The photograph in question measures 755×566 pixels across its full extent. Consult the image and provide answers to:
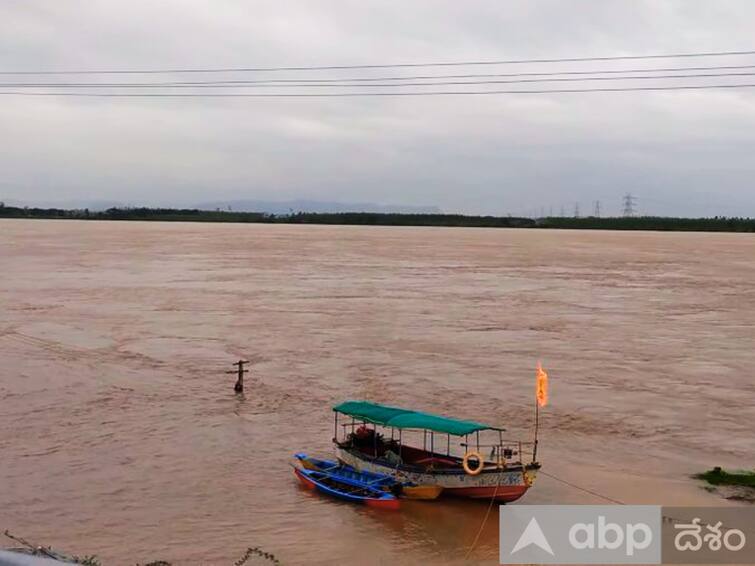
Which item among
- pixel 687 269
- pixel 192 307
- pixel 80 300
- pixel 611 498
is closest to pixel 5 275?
pixel 80 300

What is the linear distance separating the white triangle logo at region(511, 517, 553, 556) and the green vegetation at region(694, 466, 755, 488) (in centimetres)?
412

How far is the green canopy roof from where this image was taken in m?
13.1

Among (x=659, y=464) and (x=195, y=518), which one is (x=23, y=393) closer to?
(x=195, y=518)

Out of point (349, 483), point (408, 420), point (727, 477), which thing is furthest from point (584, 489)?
point (349, 483)

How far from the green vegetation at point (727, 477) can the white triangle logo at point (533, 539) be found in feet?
13.5

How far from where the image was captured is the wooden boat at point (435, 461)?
12781 mm


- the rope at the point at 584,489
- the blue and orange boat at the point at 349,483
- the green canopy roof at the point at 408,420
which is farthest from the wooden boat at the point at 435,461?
the rope at the point at 584,489

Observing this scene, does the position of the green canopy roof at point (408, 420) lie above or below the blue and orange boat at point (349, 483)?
above

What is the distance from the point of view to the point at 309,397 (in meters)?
20.6

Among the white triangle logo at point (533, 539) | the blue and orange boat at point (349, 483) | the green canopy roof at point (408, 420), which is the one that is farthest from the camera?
the blue and orange boat at point (349, 483)

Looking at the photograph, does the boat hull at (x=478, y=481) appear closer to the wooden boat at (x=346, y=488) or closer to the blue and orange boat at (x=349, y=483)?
the blue and orange boat at (x=349, y=483)

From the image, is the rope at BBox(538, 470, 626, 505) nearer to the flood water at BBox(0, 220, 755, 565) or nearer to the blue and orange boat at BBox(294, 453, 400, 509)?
the flood water at BBox(0, 220, 755, 565)

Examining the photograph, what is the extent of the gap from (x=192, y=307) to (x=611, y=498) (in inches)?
1024

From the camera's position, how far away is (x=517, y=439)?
1694 centimetres
